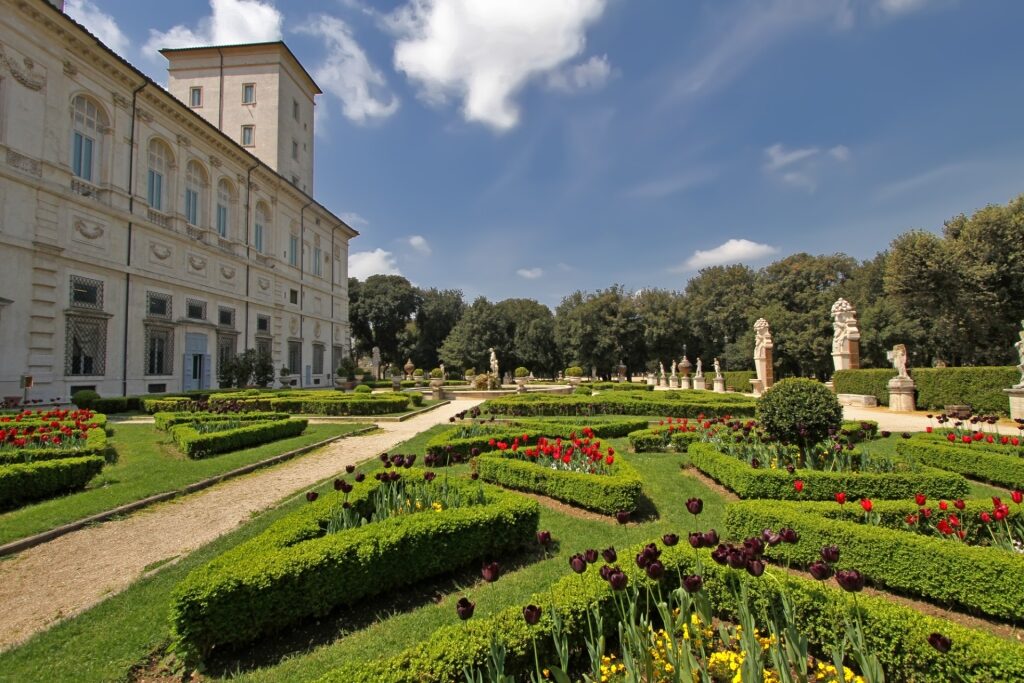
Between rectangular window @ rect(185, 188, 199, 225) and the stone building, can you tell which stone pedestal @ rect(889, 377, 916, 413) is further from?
rectangular window @ rect(185, 188, 199, 225)

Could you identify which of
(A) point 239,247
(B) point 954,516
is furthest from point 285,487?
(A) point 239,247

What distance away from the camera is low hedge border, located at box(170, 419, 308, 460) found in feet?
31.4

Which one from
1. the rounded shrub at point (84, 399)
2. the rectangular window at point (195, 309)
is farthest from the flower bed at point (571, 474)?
the rectangular window at point (195, 309)

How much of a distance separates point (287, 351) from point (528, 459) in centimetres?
3189

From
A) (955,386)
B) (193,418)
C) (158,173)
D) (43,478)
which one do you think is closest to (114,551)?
(43,478)

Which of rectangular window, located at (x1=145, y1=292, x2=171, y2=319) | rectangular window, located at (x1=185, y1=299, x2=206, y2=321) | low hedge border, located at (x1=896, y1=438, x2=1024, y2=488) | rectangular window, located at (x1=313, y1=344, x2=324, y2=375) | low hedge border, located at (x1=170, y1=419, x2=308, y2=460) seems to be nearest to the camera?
low hedge border, located at (x1=896, y1=438, x2=1024, y2=488)

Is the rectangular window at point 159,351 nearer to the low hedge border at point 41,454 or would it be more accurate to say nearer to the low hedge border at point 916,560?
the low hedge border at point 41,454

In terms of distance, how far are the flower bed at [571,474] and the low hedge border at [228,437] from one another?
6.08m

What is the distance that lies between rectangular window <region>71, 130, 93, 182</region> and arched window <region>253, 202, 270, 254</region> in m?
11.6

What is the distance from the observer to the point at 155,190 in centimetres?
2433

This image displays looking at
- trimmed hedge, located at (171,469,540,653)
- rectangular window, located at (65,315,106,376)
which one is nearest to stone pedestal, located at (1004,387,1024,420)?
trimmed hedge, located at (171,469,540,653)

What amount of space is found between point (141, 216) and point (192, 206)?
474 centimetres

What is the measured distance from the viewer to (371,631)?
347cm

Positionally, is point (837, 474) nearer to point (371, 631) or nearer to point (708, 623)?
point (708, 623)
